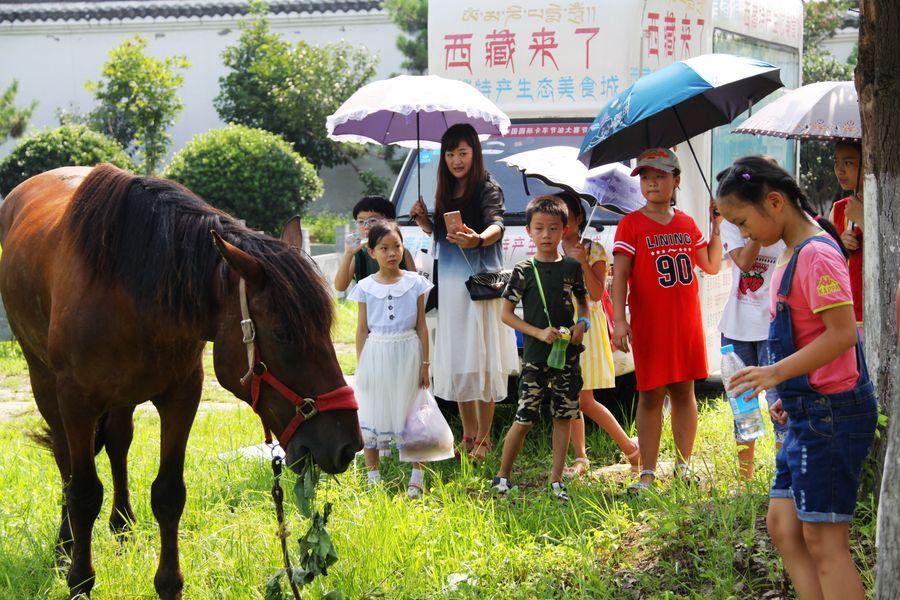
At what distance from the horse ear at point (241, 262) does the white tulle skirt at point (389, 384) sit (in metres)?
2.13

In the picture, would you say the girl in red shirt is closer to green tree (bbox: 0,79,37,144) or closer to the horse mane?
the horse mane

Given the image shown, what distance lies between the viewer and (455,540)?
453 cm

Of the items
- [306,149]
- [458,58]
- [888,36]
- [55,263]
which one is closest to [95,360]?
[55,263]

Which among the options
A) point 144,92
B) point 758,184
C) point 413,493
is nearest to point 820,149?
point 144,92

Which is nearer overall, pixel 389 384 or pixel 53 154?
pixel 389 384

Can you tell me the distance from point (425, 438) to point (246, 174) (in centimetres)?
1147

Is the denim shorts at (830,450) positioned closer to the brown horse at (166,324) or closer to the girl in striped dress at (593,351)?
the brown horse at (166,324)

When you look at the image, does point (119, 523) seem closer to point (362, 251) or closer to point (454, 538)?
point (454, 538)

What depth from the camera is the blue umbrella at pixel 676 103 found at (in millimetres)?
5145

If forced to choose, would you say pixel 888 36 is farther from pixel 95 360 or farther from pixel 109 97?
pixel 109 97

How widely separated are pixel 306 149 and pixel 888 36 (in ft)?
58.6

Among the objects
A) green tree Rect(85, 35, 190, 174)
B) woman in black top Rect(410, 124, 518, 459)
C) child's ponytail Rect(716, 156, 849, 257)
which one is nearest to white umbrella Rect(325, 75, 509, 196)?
woman in black top Rect(410, 124, 518, 459)

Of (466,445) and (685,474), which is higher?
(685,474)

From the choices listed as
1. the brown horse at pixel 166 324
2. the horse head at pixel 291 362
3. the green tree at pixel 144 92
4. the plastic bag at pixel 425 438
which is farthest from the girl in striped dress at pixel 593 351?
the green tree at pixel 144 92
